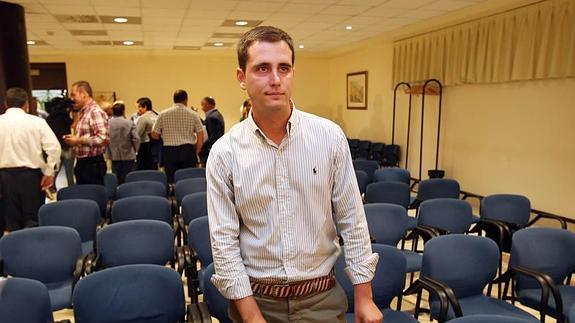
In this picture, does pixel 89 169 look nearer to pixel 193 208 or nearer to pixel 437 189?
pixel 193 208

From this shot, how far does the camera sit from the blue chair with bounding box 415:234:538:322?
8.43 feet

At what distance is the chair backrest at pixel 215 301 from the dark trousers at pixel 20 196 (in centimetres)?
249

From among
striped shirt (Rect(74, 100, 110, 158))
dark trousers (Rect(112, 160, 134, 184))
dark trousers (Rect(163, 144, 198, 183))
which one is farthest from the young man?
dark trousers (Rect(112, 160, 134, 184))

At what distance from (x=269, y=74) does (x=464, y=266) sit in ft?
6.43

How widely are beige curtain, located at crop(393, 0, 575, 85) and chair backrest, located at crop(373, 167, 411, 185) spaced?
191cm

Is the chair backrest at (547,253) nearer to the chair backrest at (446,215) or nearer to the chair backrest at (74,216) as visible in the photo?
the chair backrest at (446,215)

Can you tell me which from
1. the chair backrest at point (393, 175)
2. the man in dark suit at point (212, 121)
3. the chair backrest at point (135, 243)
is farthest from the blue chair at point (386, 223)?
the man in dark suit at point (212, 121)

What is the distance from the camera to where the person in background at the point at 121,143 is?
5.96 m

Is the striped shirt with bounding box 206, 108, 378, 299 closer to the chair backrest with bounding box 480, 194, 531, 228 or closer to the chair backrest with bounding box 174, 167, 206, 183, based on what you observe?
the chair backrest with bounding box 480, 194, 531, 228

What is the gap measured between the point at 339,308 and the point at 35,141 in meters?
3.57

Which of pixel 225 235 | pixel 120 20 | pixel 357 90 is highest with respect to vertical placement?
pixel 120 20

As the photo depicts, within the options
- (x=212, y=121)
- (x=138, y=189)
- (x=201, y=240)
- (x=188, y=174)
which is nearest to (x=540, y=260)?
(x=201, y=240)

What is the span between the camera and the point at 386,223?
3.41m

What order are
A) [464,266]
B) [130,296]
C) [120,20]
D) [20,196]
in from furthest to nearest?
[120,20], [20,196], [464,266], [130,296]
